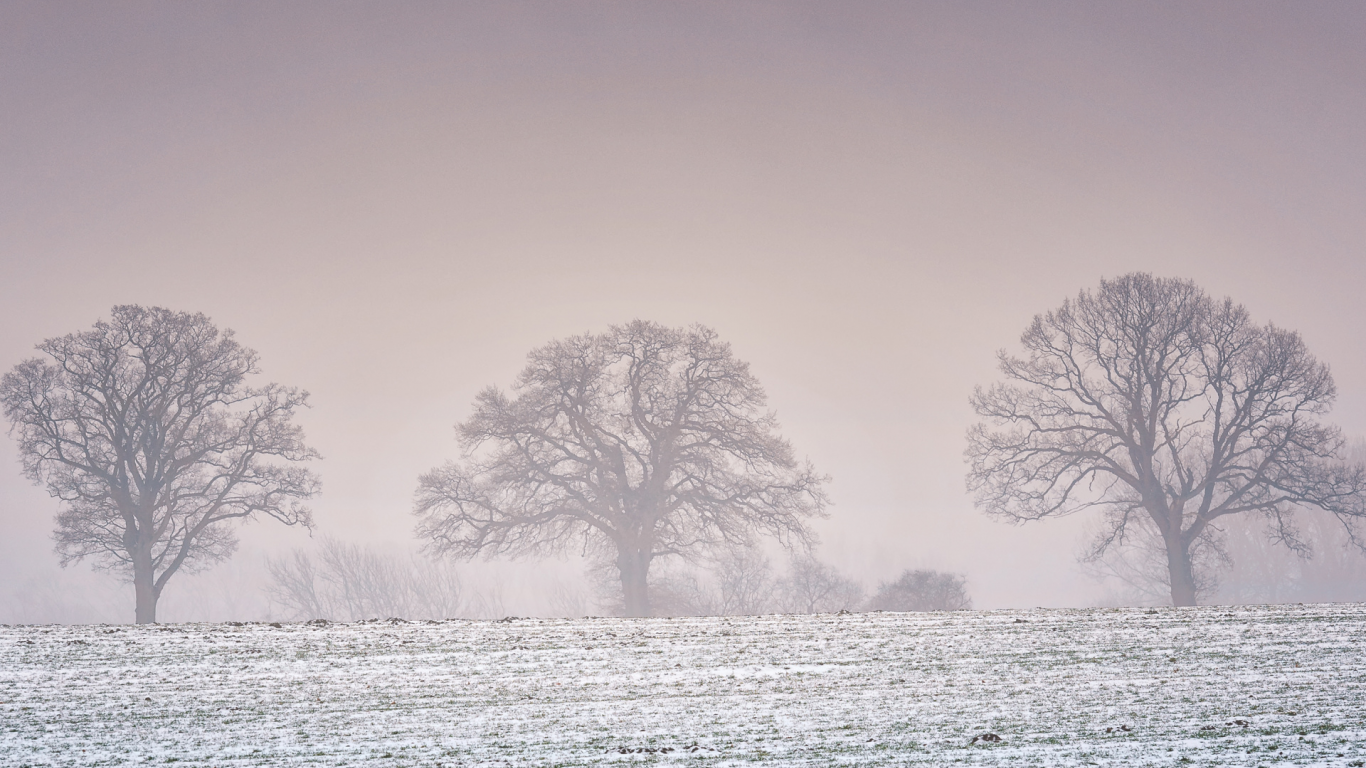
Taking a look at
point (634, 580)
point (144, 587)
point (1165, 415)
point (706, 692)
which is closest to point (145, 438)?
point (144, 587)

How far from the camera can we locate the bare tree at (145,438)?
99.7ft

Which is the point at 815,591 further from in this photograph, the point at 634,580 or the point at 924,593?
the point at 634,580

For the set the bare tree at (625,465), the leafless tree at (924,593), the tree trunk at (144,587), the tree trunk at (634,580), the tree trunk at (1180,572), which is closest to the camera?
the tree trunk at (144,587)

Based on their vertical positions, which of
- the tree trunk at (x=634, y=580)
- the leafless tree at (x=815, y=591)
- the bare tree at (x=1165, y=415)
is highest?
the bare tree at (x=1165, y=415)

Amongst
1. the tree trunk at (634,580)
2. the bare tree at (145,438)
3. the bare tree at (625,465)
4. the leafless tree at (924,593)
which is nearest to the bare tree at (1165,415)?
the leafless tree at (924,593)

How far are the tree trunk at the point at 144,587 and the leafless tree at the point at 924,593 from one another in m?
26.6

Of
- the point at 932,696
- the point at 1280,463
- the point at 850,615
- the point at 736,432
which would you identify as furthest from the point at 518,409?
the point at 1280,463

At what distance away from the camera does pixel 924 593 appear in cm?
3728

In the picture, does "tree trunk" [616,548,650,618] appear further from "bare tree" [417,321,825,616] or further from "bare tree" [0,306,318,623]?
"bare tree" [0,306,318,623]

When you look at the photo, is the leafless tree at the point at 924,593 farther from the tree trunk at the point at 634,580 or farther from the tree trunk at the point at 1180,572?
the tree trunk at the point at 634,580

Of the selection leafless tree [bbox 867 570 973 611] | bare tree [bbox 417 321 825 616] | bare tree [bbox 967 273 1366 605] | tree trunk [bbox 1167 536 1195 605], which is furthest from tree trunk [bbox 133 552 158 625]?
tree trunk [bbox 1167 536 1195 605]

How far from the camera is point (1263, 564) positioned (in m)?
65.3

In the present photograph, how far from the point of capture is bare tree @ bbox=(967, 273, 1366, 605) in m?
30.3

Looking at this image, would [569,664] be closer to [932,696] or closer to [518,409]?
[932,696]
